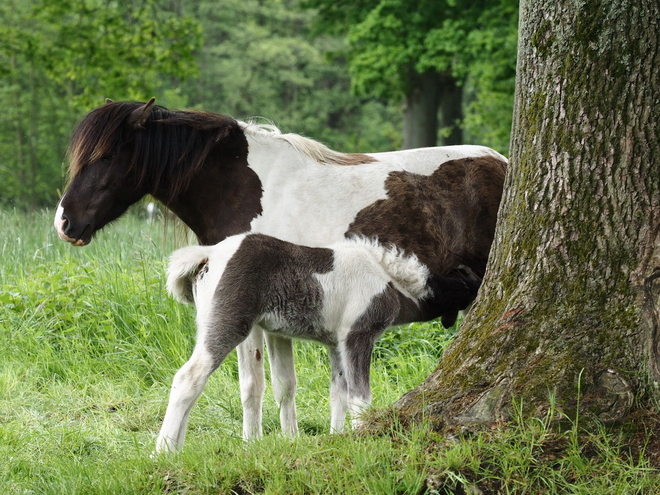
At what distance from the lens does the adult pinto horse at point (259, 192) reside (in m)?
4.94

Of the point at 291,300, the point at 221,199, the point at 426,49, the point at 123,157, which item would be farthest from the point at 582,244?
the point at 426,49

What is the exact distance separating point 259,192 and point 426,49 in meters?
13.7

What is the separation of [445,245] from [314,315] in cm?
112

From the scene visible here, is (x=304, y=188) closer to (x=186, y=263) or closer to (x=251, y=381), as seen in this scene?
(x=186, y=263)

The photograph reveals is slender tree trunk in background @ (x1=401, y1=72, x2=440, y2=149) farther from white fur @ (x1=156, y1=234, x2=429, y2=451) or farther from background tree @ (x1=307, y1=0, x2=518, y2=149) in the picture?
white fur @ (x1=156, y1=234, x2=429, y2=451)

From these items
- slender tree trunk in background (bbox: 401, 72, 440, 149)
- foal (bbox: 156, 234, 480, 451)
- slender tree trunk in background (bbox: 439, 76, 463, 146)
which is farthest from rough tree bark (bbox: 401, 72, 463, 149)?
foal (bbox: 156, 234, 480, 451)

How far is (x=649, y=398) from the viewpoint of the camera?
142 inches

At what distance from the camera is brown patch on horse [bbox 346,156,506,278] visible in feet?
16.3

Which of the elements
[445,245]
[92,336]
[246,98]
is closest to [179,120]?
[445,245]

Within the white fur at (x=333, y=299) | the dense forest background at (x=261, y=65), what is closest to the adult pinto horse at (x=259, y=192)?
the white fur at (x=333, y=299)

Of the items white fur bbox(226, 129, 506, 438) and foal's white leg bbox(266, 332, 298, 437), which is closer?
white fur bbox(226, 129, 506, 438)

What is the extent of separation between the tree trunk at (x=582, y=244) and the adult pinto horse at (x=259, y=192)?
0.99 metres

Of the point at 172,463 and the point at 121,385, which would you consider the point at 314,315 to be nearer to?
the point at 172,463

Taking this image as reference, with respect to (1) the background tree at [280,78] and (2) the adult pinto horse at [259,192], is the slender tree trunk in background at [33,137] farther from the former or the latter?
(2) the adult pinto horse at [259,192]
